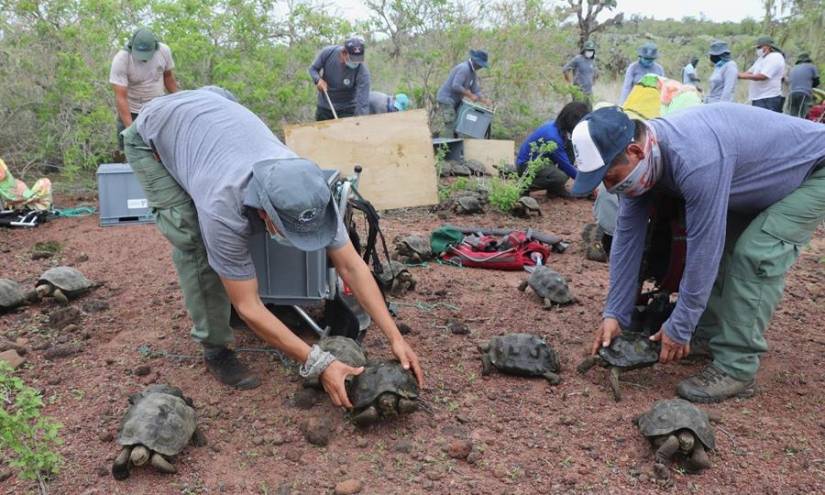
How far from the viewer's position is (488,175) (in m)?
8.34

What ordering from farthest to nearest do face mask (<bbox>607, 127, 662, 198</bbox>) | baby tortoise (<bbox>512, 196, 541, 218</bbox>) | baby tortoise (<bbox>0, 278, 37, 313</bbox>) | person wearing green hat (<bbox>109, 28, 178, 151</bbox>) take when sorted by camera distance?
baby tortoise (<bbox>512, 196, 541, 218</bbox>)
person wearing green hat (<bbox>109, 28, 178, 151</bbox>)
baby tortoise (<bbox>0, 278, 37, 313</bbox>)
face mask (<bbox>607, 127, 662, 198</bbox>)

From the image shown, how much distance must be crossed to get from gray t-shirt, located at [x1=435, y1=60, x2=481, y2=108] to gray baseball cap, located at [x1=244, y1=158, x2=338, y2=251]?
698cm

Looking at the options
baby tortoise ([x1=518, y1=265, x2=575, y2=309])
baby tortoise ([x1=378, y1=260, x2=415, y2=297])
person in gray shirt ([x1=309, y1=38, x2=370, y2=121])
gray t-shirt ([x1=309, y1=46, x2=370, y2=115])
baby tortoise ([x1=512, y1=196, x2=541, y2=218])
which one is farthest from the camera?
gray t-shirt ([x1=309, y1=46, x2=370, y2=115])

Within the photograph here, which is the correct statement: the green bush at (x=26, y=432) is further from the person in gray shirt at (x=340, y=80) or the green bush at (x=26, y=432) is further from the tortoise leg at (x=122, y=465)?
the person in gray shirt at (x=340, y=80)

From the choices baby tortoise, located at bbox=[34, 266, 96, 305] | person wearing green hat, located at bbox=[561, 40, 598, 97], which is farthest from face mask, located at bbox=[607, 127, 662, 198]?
person wearing green hat, located at bbox=[561, 40, 598, 97]

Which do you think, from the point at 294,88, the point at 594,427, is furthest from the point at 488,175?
the point at 594,427

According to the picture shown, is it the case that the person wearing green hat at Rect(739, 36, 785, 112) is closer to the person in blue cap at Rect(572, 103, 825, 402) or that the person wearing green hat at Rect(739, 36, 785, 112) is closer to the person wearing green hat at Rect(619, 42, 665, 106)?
the person wearing green hat at Rect(619, 42, 665, 106)

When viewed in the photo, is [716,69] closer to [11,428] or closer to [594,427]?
[594,427]

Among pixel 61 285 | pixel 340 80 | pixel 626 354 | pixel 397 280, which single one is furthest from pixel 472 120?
pixel 626 354

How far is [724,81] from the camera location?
8992 mm

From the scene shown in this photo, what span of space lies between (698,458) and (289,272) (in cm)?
205

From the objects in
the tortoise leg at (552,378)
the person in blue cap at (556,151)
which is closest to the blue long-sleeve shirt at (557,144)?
the person in blue cap at (556,151)

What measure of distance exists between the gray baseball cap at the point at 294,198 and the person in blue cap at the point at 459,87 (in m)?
6.99

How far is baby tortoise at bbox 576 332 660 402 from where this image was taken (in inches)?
117
